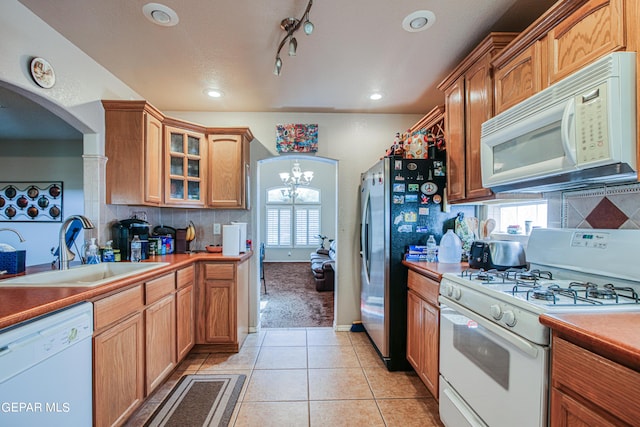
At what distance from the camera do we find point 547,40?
1.39 meters

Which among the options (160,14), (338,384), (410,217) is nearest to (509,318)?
(410,217)

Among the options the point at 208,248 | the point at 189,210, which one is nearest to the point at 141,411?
the point at 208,248

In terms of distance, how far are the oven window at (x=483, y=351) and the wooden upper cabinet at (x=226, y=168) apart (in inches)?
90.7

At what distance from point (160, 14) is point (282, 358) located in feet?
9.00

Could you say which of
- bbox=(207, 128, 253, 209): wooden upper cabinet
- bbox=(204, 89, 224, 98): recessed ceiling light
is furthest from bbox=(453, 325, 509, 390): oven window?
bbox=(204, 89, 224, 98): recessed ceiling light

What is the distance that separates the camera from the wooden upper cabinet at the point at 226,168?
2.98 meters

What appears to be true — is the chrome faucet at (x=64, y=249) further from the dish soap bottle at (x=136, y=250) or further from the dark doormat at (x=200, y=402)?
the dark doormat at (x=200, y=402)

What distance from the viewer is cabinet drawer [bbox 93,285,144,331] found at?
4.71 feet

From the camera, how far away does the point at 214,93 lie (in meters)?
2.77

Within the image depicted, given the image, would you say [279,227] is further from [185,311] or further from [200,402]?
[200,402]

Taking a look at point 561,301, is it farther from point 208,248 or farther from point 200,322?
point 208,248

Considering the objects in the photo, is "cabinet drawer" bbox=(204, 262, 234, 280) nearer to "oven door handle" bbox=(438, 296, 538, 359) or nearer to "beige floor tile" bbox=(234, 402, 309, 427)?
"beige floor tile" bbox=(234, 402, 309, 427)

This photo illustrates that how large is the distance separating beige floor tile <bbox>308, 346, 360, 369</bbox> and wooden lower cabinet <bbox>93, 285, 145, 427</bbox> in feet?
4.34

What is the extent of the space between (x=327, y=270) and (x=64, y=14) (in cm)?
418
